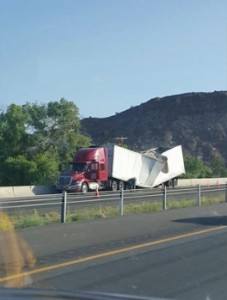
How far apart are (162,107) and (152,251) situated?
4183 inches

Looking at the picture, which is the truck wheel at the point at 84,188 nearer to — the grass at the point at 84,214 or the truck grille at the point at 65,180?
the truck grille at the point at 65,180

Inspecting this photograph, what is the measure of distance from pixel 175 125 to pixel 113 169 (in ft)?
205

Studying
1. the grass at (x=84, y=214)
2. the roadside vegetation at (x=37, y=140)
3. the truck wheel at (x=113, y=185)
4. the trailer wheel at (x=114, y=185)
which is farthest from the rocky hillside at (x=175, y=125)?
the grass at (x=84, y=214)

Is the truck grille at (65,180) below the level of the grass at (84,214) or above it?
above

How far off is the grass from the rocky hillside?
2970 inches

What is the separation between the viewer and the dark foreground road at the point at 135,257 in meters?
9.02

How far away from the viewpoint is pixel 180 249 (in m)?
13.4

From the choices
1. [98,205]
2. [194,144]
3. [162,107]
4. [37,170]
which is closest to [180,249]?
[98,205]

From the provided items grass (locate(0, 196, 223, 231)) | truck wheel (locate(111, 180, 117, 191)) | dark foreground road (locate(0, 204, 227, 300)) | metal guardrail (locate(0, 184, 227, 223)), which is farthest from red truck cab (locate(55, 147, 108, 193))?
dark foreground road (locate(0, 204, 227, 300))

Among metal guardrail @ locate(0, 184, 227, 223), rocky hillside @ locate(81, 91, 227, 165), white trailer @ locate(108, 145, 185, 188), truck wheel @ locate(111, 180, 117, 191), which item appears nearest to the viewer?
metal guardrail @ locate(0, 184, 227, 223)

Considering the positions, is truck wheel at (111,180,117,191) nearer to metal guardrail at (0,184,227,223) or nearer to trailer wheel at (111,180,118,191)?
trailer wheel at (111,180,118,191)

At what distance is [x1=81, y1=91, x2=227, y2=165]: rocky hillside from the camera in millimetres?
106875

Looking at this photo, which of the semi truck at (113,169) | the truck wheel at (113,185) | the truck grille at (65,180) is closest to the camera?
the truck grille at (65,180)

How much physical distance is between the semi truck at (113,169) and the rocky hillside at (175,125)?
50361 millimetres
